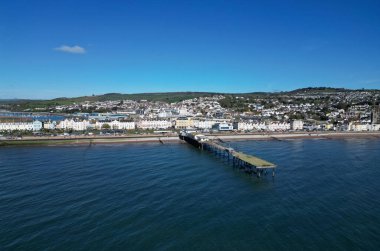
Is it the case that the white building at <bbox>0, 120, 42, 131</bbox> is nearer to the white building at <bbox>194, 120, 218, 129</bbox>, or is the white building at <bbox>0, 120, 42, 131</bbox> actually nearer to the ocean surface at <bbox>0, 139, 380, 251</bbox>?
the white building at <bbox>194, 120, 218, 129</bbox>

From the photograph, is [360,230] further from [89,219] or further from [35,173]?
[35,173]

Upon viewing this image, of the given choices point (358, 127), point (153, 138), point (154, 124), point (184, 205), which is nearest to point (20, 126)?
point (154, 124)

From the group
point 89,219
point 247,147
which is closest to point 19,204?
point 89,219

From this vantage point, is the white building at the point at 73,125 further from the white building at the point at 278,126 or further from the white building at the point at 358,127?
the white building at the point at 358,127

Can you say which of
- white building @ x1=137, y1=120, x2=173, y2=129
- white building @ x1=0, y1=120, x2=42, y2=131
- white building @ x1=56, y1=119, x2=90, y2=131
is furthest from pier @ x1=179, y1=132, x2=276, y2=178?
white building @ x1=0, y1=120, x2=42, y2=131

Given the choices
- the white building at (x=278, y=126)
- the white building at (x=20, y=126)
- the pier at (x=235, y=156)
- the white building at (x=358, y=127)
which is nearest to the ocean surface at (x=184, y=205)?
the pier at (x=235, y=156)
